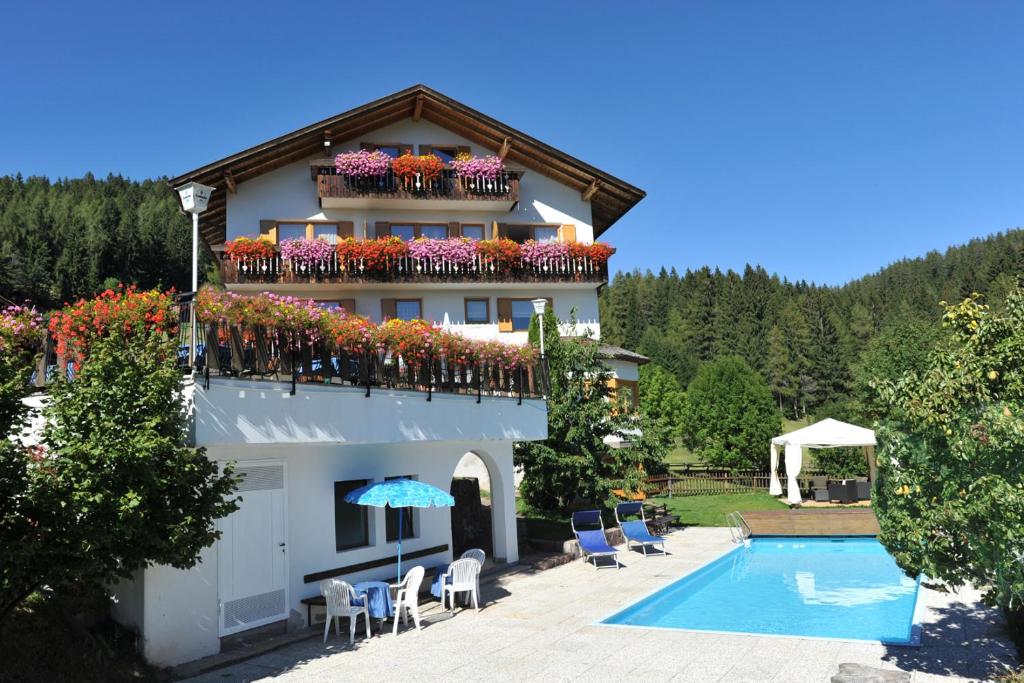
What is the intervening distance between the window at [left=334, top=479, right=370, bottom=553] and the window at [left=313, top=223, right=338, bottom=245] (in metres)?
13.7

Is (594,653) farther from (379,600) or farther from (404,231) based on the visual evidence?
(404,231)

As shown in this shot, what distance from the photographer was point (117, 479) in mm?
7836

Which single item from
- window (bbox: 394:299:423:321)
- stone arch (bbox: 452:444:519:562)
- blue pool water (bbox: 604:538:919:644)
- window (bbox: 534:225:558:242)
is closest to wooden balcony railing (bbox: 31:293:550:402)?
stone arch (bbox: 452:444:519:562)

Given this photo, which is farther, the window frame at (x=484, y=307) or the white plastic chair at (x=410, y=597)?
the window frame at (x=484, y=307)

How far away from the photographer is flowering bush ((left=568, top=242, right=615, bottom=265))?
26.9m

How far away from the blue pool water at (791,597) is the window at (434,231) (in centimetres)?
1392

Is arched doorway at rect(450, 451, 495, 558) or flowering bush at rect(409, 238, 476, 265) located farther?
flowering bush at rect(409, 238, 476, 265)

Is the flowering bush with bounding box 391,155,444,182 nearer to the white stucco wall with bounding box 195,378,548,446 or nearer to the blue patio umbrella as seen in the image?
the white stucco wall with bounding box 195,378,548,446

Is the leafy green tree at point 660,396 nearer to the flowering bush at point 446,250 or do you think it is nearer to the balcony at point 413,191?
the balcony at point 413,191

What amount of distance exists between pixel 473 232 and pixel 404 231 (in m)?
2.55

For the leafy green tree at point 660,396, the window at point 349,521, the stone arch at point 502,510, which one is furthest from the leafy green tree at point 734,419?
the window at point 349,521

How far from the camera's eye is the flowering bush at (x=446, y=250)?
25.5 meters

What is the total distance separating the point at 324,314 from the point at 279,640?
16.2 ft

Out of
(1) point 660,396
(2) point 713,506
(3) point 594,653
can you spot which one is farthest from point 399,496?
(1) point 660,396
